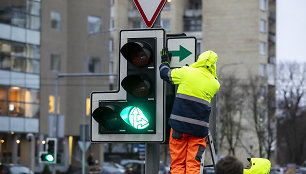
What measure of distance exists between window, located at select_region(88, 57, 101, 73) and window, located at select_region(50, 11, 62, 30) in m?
5.61

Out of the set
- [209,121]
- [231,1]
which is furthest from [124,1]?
[209,121]

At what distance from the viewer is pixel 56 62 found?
6156cm

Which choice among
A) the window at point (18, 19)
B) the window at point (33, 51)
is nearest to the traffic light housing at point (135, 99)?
the window at point (18, 19)

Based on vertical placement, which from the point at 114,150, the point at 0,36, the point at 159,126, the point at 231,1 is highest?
the point at 231,1

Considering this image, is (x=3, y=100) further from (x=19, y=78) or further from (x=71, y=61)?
(x=71, y=61)

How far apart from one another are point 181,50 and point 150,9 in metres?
0.53

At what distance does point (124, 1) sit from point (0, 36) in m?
42.7

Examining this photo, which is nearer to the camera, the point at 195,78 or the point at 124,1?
the point at 195,78

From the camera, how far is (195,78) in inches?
246

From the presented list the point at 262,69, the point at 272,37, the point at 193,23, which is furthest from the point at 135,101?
the point at 193,23

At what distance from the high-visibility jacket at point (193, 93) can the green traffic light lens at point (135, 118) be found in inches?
11.5

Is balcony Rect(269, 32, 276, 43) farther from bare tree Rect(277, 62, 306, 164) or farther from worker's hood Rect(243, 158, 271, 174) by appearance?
worker's hood Rect(243, 158, 271, 174)

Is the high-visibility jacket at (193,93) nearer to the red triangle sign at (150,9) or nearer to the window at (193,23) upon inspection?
the red triangle sign at (150,9)

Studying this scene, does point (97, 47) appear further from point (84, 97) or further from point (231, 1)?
point (231, 1)
